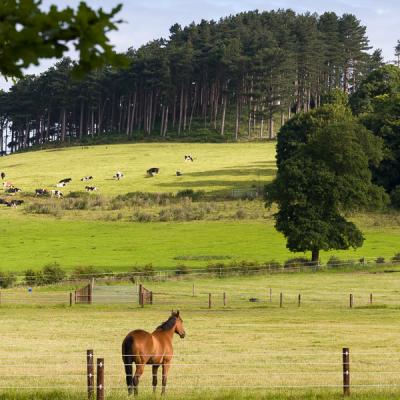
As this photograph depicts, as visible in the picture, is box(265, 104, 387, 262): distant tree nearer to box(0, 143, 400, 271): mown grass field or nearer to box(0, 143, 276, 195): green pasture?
box(0, 143, 400, 271): mown grass field

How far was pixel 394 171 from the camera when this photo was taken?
94.4 meters

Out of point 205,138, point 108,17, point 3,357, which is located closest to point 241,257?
point 3,357

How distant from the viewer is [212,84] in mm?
183875

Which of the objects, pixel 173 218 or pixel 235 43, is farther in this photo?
pixel 235 43

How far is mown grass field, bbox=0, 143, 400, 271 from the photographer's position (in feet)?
235

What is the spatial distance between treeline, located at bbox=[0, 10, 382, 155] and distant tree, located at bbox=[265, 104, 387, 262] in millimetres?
85834

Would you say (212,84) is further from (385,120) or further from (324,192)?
(324,192)

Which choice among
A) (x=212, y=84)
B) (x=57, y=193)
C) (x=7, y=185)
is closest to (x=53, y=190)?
(x=57, y=193)

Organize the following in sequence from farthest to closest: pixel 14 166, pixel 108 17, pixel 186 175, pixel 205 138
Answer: pixel 205 138, pixel 14 166, pixel 186 175, pixel 108 17

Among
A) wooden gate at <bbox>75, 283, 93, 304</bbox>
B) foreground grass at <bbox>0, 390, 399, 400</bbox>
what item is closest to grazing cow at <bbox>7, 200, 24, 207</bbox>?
wooden gate at <bbox>75, 283, 93, 304</bbox>

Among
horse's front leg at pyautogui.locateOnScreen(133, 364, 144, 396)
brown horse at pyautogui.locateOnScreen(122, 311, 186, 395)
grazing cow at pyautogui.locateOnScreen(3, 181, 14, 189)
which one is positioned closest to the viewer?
horse's front leg at pyautogui.locateOnScreen(133, 364, 144, 396)

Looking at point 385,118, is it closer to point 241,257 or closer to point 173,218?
point 173,218

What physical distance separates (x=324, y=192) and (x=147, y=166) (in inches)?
2452

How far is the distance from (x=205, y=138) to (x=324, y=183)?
306ft
